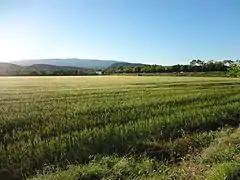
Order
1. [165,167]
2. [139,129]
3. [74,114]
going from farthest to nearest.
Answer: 1. [74,114]
2. [139,129]
3. [165,167]

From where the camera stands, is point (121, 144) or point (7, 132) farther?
point (7, 132)

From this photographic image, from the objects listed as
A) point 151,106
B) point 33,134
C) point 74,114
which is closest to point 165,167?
point 33,134

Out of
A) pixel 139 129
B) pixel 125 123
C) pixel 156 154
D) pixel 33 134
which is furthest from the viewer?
pixel 125 123

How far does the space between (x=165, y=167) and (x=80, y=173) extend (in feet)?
7.77

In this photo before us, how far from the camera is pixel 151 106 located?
64.8ft

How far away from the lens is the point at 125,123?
48.3 ft

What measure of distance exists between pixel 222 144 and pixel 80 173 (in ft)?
16.7

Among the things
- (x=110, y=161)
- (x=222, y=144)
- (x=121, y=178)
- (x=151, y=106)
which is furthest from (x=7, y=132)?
(x=151, y=106)

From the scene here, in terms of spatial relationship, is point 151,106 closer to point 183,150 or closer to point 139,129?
point 139,129

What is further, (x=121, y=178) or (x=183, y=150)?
(x=183, y=150)

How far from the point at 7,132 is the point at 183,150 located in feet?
21.3

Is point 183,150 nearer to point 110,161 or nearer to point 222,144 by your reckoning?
point 222,144

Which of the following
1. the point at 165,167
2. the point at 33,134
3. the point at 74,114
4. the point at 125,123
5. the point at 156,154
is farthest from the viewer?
the point at 74,114

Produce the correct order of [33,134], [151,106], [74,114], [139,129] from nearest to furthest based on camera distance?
[33,134] < [139,129] < [74,114] < [151,106]
